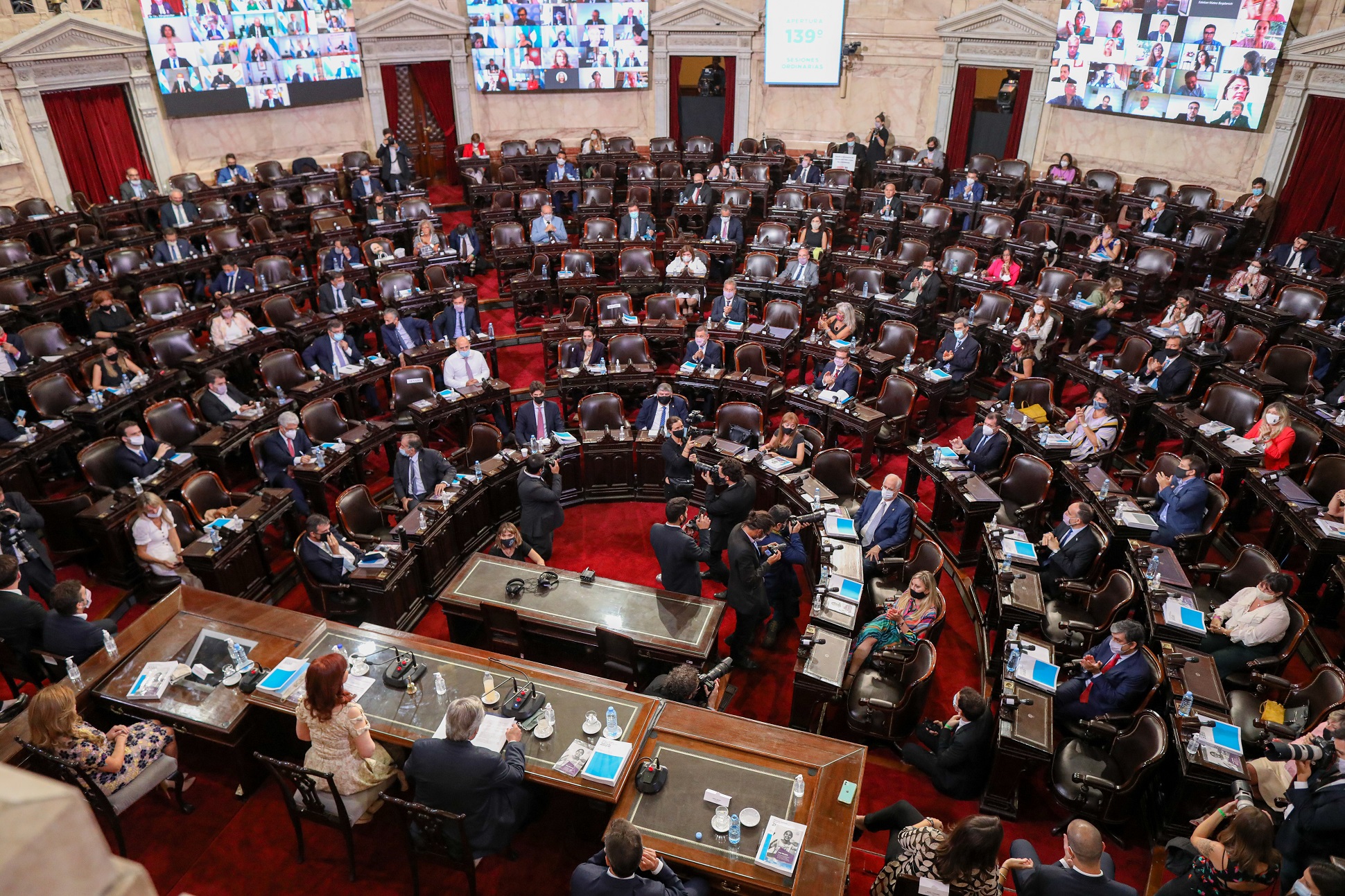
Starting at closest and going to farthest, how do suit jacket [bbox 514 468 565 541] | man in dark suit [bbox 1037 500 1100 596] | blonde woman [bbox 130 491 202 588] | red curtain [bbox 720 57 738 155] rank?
man in dark suit [bbox 1037 500 1100 596]
blonde woman [bbox 130 491 202 588]
suit jacket [bbox 514 468 565 541]
red curtain [bbox 720 57 738 155]

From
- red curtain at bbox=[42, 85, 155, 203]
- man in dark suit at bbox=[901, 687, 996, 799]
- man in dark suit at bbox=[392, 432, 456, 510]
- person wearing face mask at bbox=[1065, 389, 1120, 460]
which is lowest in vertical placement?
man in dark suit at bbox=[901, 687, 996, 799]

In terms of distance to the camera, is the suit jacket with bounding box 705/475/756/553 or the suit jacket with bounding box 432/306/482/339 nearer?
the suit jacket with bounding box 705/475/756/553

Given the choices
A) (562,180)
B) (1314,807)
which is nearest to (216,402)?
(562,180)

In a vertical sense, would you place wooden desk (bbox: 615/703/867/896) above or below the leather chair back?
below

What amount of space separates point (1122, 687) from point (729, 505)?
343cm

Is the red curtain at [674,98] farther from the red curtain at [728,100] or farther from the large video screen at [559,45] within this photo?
the red curtain at [728,100]

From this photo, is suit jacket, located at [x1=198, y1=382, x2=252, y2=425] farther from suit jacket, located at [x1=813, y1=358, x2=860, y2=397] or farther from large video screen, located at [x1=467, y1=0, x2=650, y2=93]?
large video screen, located at [x1=467, y1=0, x2=650, y2=93]

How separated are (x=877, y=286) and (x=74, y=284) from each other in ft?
38.3

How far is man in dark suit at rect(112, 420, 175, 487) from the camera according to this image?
8.40 m

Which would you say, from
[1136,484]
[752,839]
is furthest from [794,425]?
[752,839]

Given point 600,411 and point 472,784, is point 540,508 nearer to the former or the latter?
point 600,411

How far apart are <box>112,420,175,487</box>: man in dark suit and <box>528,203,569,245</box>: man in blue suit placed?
23.9ft

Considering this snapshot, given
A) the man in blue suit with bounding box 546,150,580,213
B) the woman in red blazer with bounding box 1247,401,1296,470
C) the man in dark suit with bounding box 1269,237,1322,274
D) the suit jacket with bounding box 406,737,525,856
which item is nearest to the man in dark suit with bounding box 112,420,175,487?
the suit jacket with bounding box 406,737,525,856

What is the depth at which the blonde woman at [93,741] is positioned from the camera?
4855 mm
